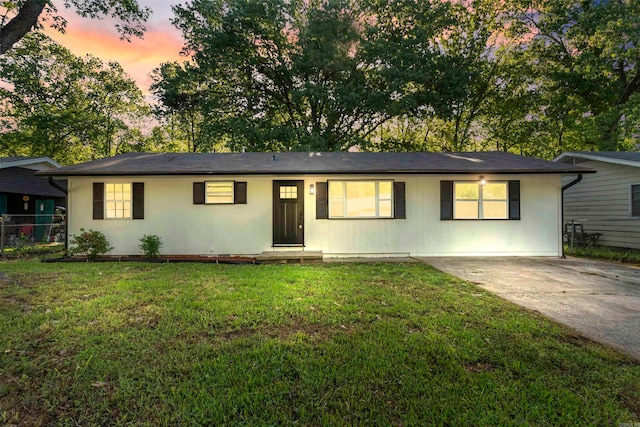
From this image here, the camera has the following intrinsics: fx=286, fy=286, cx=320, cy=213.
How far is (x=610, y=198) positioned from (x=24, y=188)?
79.1ft

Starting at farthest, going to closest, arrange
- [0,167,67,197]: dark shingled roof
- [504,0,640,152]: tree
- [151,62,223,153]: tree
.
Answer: [151,62,223,153]: tree, [504,0,640,152]: tree, [0,167,67,197]: dark shingled roof

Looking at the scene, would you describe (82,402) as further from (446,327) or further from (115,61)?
(115,61)

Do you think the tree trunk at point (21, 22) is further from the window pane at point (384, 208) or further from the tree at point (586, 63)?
the tree at point (586, 63)

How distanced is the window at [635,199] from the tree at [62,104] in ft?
94.7

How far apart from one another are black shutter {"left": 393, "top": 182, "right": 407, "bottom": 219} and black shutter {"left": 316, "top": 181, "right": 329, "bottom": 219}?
1977mm

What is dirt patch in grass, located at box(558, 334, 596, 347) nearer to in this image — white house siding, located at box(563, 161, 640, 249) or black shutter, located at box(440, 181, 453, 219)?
black shutter, located at box(440, 181, 453, 219)

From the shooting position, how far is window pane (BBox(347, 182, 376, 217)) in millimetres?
8336

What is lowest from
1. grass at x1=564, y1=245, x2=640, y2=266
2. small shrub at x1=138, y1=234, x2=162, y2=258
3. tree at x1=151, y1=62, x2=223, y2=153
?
grass at x1=564, y1=245, x2=640, y2=266

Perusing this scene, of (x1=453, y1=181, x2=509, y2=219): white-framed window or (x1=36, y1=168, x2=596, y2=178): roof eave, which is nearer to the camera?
(x1=36, y1=168, x2=596, y2=178): roof eave

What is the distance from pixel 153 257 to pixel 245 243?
244cm

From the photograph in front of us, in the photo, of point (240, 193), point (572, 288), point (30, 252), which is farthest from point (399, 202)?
point (30, 252)

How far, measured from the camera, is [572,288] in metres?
5.08

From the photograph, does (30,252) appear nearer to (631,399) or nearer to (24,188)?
(24,188)

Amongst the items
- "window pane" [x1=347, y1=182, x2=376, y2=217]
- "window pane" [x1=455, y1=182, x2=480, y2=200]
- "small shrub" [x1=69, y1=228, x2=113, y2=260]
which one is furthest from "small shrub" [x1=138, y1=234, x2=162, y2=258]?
"window pane" [x1=455, y1=182, x2=480, y2=200]
